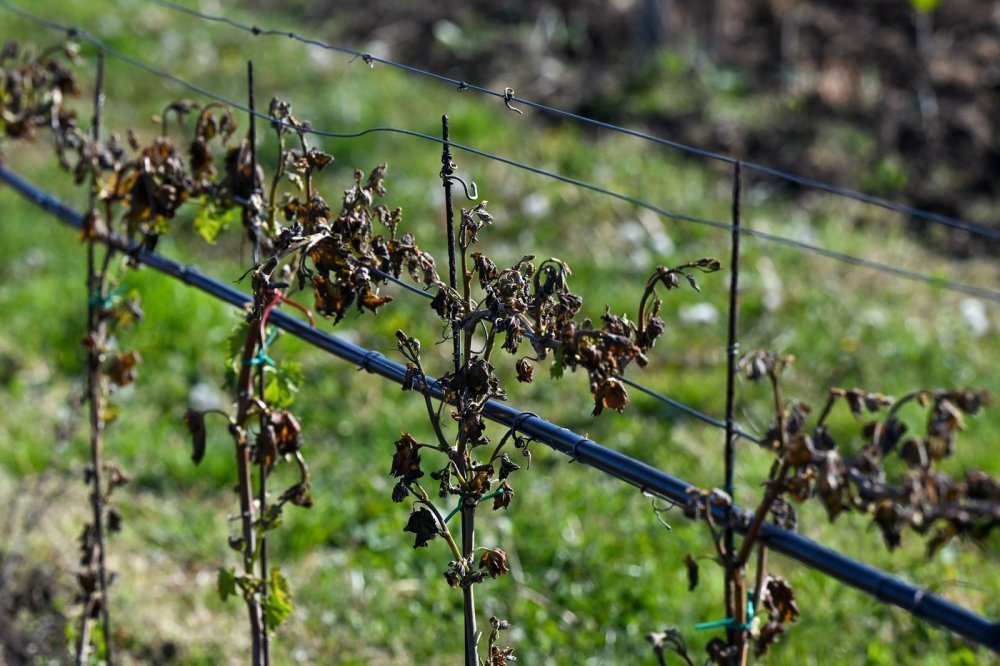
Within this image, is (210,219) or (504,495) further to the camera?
(210,219)

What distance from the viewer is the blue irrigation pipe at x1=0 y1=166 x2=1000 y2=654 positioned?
1.62m

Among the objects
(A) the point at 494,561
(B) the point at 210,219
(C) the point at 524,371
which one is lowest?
(A) the point at 494,561

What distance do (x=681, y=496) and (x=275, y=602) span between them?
103cm

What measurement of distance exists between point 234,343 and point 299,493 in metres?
0.33

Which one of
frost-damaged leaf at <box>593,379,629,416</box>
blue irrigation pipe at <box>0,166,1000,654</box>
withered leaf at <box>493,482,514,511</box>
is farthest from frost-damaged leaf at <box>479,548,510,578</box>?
frost-damaged leaf at <box>593,379,629,416</box>

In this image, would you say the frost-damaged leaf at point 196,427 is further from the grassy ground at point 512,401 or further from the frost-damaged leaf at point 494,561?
the grassy ground at point 512,401

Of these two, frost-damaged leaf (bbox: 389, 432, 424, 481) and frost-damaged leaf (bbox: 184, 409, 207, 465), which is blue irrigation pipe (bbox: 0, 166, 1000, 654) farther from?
frost-damaged leaf (bbox: 184, 409, 207, 465)

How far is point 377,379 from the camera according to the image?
16.5 feet

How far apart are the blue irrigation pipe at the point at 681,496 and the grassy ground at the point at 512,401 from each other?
1176 millimetres

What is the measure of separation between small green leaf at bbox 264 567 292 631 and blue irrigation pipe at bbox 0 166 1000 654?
0.51 metres

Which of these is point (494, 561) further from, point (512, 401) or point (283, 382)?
point (512, 401)

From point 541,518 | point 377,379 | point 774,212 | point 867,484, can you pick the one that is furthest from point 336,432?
→ point 867,484

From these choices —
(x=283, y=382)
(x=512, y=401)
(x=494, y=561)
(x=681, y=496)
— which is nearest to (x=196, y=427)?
(x=283, y=382)

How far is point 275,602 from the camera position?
8.32 feet
